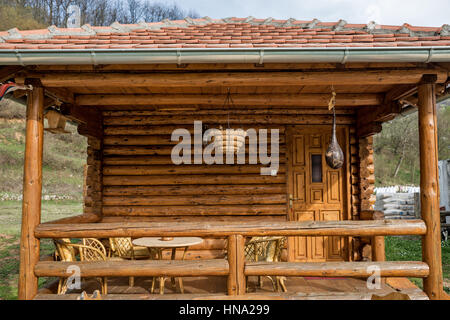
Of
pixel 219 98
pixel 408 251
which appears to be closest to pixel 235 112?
pixel 219 98

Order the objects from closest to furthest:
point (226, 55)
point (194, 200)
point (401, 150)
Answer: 1. point (226, 55)
2. point (194, 200)
3. point (401, 150)

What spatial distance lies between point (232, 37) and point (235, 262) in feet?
9.05

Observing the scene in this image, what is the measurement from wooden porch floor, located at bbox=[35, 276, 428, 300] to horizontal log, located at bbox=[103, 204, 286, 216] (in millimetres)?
1402

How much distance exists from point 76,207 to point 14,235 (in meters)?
5.25

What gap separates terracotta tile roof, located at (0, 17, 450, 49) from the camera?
3.78m

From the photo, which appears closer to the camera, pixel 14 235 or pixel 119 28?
pixel 119 28

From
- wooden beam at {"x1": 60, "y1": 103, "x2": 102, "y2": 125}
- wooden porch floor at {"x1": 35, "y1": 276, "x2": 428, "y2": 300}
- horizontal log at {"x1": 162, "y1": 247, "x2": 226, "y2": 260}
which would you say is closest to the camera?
wooden porch floor at {"x1": 35, "y1": 276, "x2": 428, "y2": 300}

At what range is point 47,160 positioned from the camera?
2280 cm

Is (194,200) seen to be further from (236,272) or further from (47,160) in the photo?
(47,160)

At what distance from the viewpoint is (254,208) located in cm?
645

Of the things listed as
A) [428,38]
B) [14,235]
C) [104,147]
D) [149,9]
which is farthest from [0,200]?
[149,9]

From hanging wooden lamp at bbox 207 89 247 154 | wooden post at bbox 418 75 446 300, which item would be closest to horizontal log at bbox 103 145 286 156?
hanging wooden lamp at bbox 207 89 247 154

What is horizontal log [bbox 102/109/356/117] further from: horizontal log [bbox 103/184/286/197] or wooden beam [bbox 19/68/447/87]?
wooden beam [bbox 19/68/447/87]
